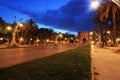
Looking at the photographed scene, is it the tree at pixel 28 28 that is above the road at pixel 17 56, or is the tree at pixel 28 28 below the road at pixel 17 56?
above

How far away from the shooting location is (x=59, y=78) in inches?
322

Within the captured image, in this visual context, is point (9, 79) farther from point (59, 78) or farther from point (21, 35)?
point (21, 35)

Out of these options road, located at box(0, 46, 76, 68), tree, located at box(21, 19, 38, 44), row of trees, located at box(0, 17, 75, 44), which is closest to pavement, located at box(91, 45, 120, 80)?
road, located at box(0, 46, 76, 68)

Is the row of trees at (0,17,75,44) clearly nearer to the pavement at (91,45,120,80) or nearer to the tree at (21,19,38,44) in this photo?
the tree at (21,19,38,44)

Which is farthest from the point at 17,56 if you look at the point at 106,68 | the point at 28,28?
the point at 28,28

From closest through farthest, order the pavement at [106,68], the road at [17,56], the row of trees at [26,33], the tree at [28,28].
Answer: the pavement at [106,68] < the road at [17,56] < the row of trees at [26,33] < the tree at [28,28]

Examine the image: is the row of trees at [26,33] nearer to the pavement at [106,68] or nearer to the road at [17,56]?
the road at [17,56]

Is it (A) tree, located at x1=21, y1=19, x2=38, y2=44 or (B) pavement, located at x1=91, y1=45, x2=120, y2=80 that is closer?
(B) pavement, located at x1=91, y1=45, x2=120, y2=80

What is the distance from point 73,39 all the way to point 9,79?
614 feet

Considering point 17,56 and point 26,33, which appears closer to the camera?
point 17,56

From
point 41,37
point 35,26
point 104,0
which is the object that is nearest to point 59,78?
point 104,0

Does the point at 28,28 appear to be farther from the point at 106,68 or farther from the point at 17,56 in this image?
the point at 106,68

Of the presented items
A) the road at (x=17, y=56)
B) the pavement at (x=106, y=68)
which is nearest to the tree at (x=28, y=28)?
the road at (x=17, y=56)

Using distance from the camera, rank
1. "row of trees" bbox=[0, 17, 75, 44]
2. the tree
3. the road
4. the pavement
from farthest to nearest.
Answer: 1. the tree
2. "row of trees" bbox=[0, 17, 75, 44]
3. the road
4. the pavement
